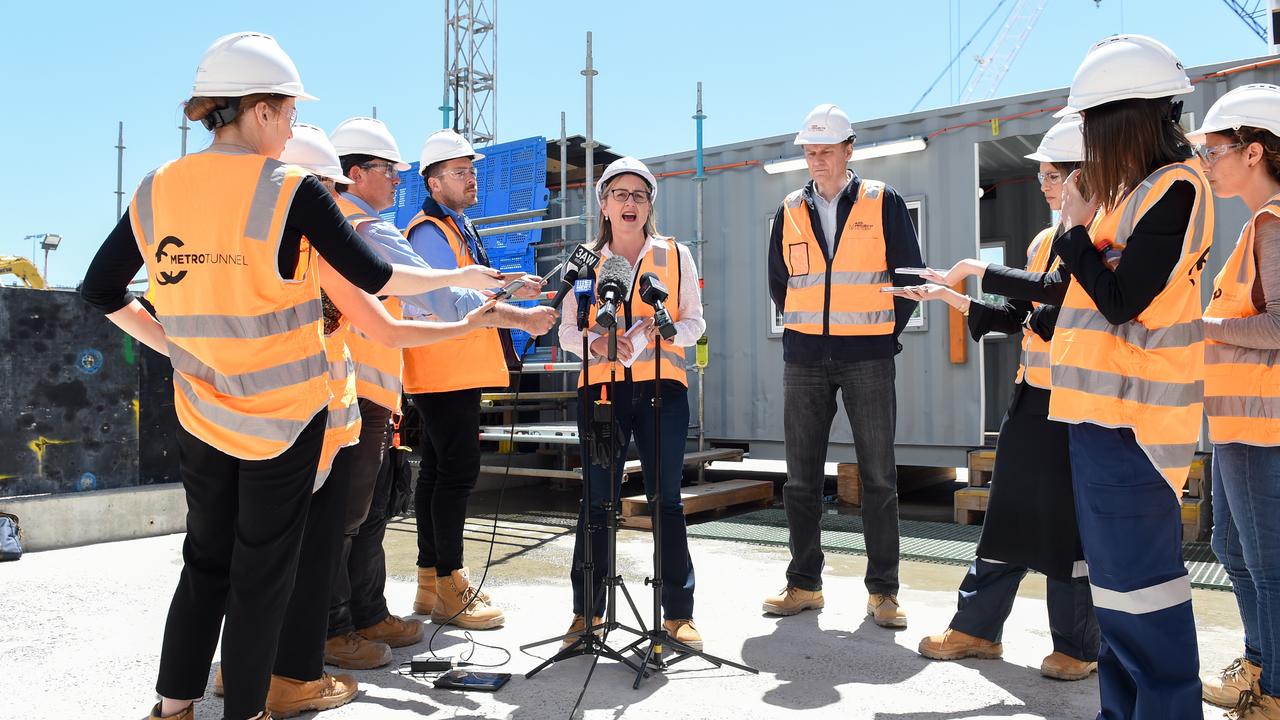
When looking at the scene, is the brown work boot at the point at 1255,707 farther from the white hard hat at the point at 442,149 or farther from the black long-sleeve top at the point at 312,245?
the white hard hat at the point at 442,149

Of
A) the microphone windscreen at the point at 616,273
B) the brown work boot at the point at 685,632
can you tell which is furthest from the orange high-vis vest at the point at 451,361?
the brown work boot at the point at 685,632

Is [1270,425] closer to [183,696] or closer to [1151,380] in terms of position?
[1151,380]

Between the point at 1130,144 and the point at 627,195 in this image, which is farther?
the point at 627,195

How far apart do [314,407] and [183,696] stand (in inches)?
33.4

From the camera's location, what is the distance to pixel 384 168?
3771 millimetres

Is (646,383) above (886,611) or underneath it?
above

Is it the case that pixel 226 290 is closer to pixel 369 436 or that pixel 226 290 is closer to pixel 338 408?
pixel 338 408

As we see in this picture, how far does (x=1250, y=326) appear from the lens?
276 cm

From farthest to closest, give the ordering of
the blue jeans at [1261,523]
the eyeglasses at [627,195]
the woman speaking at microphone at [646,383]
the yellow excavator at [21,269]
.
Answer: the yellow excavator at [21,269]
the eyeglasses at [627,195]
the woman speaking at microphone at [646,383]
the blue jeans at [1261,523]

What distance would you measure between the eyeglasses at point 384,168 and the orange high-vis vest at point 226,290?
1.44 meters

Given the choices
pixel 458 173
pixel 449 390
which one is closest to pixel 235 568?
pixel 449 390

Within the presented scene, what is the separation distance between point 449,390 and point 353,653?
3.87 feet

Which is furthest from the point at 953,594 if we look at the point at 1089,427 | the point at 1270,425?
the point at 1089,427

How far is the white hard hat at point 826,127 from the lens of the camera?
4.31m
